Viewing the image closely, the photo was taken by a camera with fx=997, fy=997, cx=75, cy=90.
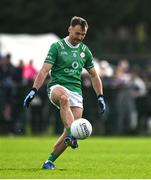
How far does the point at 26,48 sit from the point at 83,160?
19.8 metres

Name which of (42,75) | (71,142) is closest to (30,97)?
(42,75)

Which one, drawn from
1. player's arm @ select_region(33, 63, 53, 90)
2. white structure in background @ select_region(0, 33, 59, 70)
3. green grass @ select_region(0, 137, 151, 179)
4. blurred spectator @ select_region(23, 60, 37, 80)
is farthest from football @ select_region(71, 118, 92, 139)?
white structure in background @ select_region(0, 33, 59, 70)

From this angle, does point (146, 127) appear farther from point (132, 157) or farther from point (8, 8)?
point (8, 8)

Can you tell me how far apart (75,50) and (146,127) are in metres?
16.6

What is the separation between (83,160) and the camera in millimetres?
18812

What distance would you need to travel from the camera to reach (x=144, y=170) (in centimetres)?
1595

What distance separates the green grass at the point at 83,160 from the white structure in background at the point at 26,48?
10.2 m

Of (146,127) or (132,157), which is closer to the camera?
(132,157)

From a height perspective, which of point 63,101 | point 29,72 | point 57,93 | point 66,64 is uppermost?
point 66,64

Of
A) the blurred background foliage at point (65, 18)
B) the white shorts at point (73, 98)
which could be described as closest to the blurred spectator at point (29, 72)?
the blurred background foliage at point (65, 18)

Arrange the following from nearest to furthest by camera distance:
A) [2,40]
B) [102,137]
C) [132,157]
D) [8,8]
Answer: [132,157] < [102,137] < [2,40] < [8,8]

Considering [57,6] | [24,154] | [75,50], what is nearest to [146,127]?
[24,154]

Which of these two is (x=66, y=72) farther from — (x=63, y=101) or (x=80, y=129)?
(x=80, y=129)

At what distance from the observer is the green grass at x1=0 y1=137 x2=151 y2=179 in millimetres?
15203
